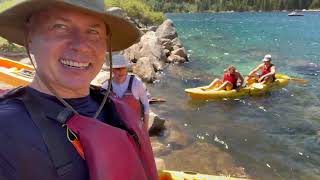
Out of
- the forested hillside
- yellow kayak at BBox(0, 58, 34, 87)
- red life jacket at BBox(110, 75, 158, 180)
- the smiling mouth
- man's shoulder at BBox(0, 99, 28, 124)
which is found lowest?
the forested hillside

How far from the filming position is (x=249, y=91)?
43.8ft

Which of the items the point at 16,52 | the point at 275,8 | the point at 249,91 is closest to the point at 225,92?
the point at 249,91

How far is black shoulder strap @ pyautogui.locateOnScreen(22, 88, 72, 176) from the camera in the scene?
1.52 m

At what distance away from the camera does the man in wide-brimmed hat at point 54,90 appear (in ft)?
4.82

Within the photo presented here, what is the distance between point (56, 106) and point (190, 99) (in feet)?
36.6

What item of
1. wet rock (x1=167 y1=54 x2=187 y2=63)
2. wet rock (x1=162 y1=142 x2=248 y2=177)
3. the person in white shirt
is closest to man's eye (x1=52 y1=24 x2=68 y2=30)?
the person in white shirt

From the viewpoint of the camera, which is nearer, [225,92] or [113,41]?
[113,41]

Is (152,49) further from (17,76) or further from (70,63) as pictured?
(70,63)

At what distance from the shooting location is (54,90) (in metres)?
1.74

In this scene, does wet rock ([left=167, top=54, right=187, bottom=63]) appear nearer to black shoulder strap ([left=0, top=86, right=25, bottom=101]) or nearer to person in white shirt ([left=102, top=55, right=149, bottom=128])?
person in white shirt ([left=102, top=55, right=149, bottom=128])

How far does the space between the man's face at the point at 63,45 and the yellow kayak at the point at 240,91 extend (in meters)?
10.7

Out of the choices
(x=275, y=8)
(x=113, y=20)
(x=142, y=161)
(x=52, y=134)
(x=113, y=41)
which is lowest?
(x=275, y=8)

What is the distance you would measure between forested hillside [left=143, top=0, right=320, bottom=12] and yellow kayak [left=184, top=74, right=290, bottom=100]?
89.8 m

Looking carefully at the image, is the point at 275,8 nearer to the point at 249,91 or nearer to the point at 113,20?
the point at 249,91
